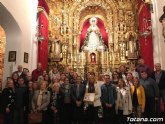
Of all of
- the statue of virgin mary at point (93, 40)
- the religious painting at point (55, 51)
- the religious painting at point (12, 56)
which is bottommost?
the religious painting at point (12, 56)

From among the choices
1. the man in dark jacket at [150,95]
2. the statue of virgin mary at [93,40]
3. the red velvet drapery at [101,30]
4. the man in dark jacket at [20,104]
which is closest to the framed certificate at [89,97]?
the man in dark jacket at [150,95]

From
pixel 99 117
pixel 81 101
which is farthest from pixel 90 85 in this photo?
pixel 99 117

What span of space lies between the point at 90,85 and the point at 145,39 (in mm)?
5122

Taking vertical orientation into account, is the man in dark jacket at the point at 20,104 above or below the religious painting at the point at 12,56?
below

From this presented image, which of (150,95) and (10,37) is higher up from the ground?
(10,37)

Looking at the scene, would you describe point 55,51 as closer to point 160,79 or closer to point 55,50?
point 55,50

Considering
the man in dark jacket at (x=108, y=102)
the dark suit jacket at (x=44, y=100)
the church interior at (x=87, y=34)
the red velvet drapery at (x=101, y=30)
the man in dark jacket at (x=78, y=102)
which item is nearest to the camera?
the dark suit jacket at (x=44, y=100)

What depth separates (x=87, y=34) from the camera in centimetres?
1366

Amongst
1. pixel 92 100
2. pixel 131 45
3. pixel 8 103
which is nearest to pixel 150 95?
pixel 92 100

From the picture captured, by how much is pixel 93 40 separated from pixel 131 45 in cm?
213

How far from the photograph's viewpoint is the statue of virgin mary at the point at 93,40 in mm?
13230

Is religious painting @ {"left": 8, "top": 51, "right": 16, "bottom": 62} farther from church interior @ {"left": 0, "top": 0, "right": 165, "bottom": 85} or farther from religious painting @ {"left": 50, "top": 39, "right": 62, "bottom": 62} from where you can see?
religious painting @ {"left": 50, "top": 39, "right": 62, "bottom": 62}

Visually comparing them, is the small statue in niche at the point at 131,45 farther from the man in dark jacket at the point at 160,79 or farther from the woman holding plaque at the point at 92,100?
the woman holding plaque at the point at 92,100

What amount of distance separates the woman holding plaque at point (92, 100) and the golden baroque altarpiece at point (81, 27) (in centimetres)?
615
